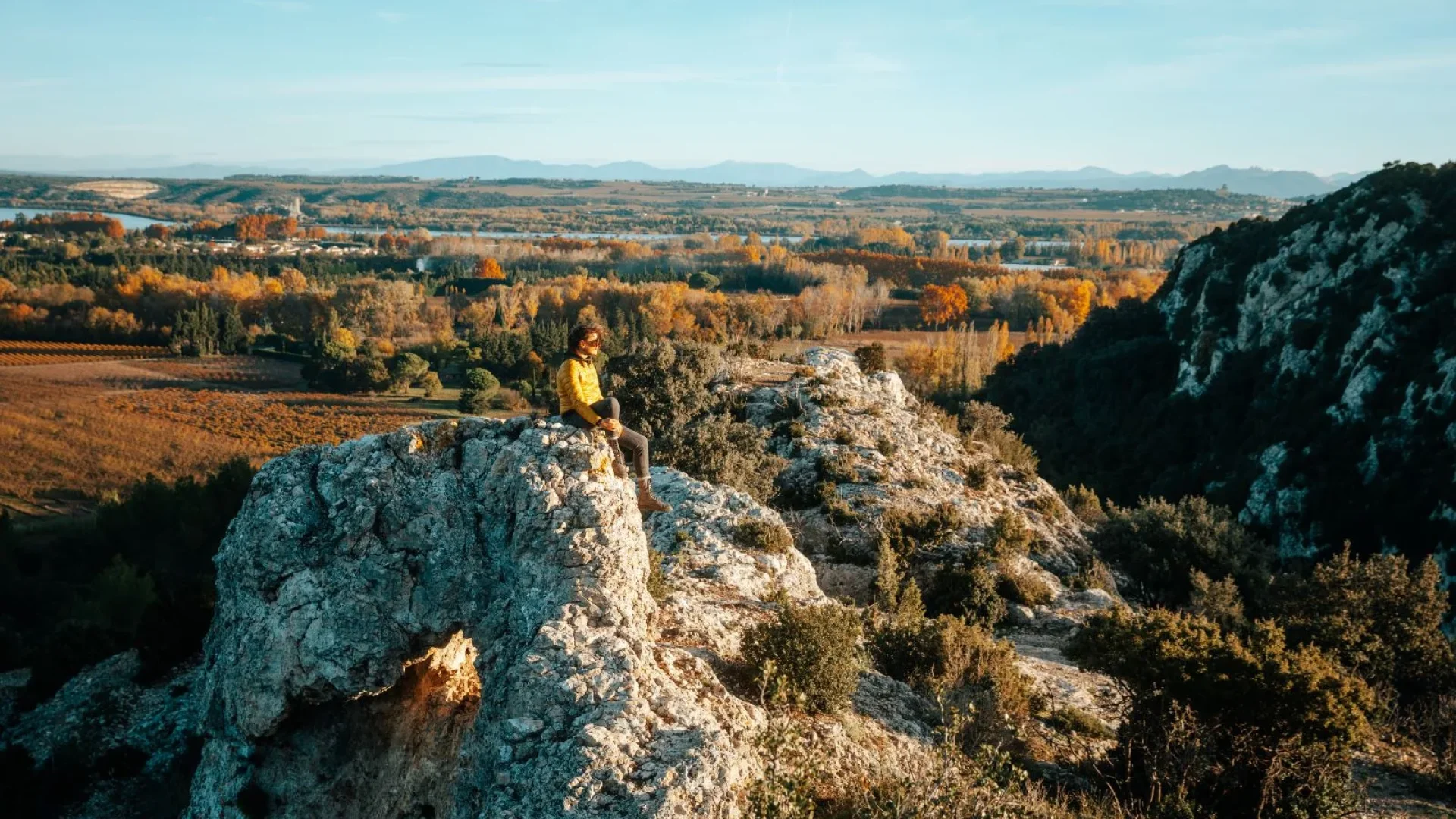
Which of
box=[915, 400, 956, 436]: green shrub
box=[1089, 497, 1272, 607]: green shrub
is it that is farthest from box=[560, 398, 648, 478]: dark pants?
box=[915, 400, 956, 436]: green shrub

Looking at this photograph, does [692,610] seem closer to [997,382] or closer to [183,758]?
[183,758]

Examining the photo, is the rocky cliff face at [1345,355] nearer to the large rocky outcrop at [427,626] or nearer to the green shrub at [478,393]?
the large rocky outcrop at [427,626]

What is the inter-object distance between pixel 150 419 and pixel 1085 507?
75097 mm

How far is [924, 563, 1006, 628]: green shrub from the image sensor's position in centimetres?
1909

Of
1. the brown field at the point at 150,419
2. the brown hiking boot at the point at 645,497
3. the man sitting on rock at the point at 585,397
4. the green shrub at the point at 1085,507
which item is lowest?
the brown field at the point at 150,419

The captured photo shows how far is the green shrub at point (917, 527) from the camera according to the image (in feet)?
69.5

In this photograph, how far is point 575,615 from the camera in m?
9.22

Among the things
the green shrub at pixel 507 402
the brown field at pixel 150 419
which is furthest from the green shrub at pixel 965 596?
the green shrub at pixel 507 402

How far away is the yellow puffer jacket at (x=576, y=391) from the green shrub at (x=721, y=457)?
9.66m

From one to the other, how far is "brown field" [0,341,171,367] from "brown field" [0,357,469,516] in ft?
11.9

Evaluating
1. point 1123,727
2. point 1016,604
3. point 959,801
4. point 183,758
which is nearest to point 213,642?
point 183,758

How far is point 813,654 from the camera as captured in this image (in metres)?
11.3

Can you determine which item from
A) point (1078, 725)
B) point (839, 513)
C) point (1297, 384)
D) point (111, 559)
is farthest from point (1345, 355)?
point (111, 559)

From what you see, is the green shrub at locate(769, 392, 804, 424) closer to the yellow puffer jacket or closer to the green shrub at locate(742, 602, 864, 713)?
the green shrub at locate(742, 602, 864, 713)
